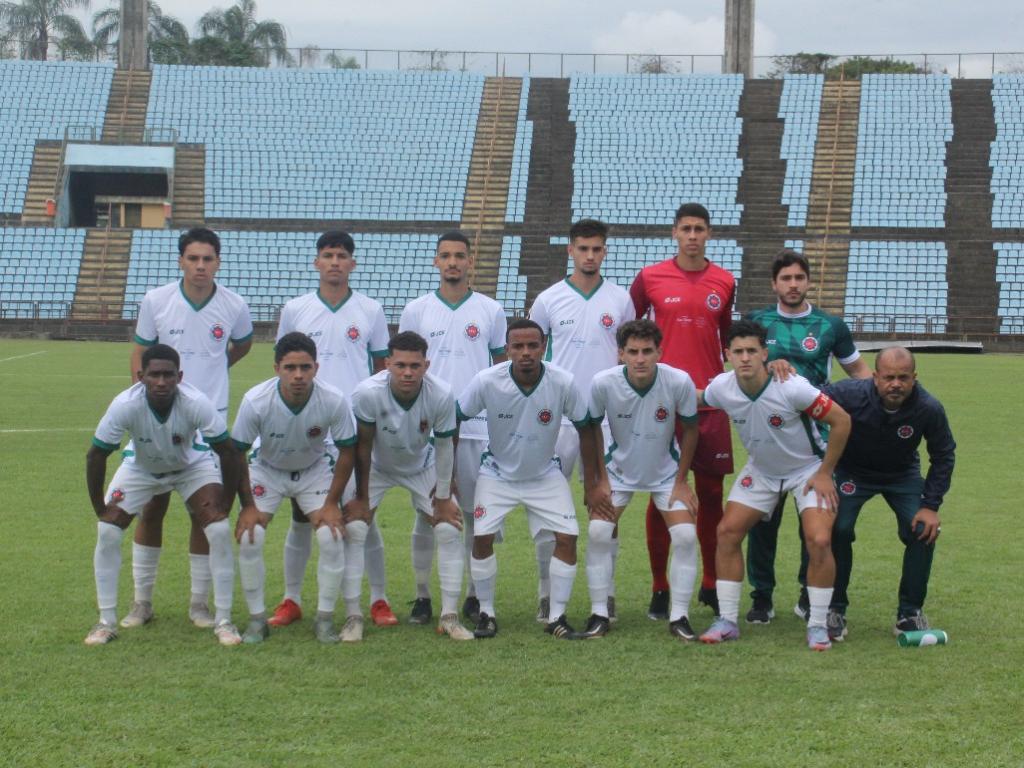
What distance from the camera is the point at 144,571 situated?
6867mm

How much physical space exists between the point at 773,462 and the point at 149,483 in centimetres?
326

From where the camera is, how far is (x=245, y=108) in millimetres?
41938

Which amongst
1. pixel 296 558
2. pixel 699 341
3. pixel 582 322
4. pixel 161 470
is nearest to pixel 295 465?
pixel 296 558

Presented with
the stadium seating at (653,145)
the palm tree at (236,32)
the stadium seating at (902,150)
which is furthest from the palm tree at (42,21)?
the stadium seating at (902,150)

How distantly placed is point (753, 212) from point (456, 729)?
33.9 meters

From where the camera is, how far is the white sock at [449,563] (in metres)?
6.71

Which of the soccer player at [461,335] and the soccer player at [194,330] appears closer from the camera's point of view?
the soccer player at [194,330]

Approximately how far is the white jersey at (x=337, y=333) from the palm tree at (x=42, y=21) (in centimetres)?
5094

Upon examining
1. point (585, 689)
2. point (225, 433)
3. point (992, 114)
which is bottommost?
point (585, 689)

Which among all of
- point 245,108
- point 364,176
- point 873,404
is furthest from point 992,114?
point 873,404

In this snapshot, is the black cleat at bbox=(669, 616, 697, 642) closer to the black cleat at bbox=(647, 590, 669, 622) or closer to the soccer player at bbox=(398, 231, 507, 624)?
the black cleat at bbox=(647, 590, 669, 622)

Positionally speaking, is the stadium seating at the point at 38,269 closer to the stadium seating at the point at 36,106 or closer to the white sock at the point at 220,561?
the stadium seating at the point at 36,106

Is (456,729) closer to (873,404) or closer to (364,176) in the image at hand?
(873,404)

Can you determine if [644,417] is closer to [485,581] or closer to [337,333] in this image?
[485,581]
